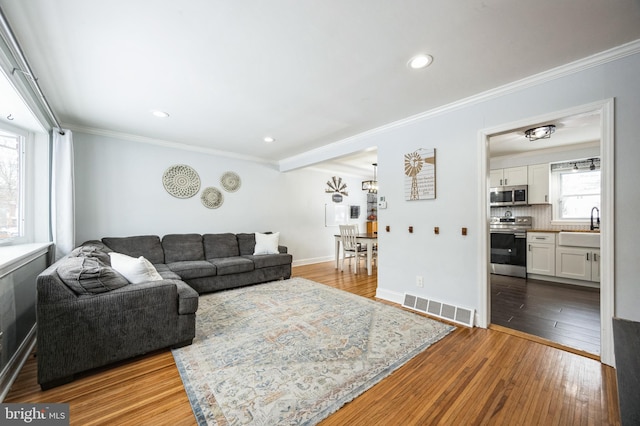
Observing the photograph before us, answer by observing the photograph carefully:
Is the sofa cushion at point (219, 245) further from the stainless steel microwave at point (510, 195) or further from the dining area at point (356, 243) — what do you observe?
the stainless steel microwave at point (510, 195)

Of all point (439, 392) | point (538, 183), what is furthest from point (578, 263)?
→ point (439, 392)

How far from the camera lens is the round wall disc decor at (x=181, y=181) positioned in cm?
439

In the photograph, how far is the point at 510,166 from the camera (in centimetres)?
516

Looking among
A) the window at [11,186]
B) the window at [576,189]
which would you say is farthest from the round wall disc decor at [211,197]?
the window at [576,189]

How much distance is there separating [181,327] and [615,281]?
3.58 m

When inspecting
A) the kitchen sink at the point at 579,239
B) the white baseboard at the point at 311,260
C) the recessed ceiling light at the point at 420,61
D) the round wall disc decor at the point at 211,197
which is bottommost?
the white baseboard at the point at 311,260

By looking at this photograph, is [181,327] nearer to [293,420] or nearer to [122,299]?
[122,299]

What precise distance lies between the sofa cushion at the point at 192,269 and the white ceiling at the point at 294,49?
6.99 ft

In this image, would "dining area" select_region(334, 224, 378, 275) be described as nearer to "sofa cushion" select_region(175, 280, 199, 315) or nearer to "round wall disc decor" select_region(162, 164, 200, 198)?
"round wall disc decor" select_region(162, 164, 200, 198)

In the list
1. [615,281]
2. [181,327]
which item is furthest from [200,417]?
[615,281]

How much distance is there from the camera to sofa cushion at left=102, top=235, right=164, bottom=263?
3699 millimetres

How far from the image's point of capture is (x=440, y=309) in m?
2.94

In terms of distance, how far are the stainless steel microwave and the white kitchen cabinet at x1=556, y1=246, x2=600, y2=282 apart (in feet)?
3.44

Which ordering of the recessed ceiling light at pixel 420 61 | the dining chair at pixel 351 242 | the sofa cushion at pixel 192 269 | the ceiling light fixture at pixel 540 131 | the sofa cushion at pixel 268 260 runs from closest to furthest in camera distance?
the recessed ceiling light at pixel 420 61
the ceiling light fixture at pixel 540 131
the sofa cushion at pixel 192 269
the sofa cushion at pixel 268 260
the dining chair at pixel 351 242
